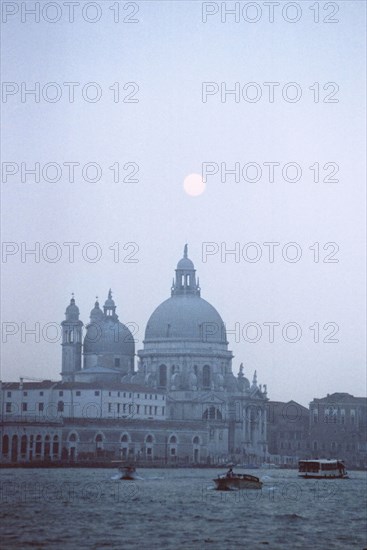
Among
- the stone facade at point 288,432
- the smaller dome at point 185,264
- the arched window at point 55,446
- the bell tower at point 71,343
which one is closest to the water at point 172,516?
the arched window at point 55,446

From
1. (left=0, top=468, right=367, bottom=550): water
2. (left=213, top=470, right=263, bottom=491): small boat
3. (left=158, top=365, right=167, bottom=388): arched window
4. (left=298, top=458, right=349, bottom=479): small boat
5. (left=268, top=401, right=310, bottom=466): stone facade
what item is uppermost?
(left=158, top=365, right=167, bottom=388): arched window

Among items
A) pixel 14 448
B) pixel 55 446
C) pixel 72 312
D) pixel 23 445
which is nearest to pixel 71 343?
pixel 72 312

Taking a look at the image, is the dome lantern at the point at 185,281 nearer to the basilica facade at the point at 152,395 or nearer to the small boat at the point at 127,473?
the basilica facade at the point at 152,395

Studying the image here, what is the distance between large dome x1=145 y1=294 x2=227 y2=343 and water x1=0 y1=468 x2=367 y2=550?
55836 mm

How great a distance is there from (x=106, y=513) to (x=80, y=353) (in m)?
83.5

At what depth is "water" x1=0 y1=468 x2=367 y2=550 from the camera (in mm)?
41625

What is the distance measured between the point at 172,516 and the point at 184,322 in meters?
84.7

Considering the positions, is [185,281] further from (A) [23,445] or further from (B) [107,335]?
(A) [23,445]

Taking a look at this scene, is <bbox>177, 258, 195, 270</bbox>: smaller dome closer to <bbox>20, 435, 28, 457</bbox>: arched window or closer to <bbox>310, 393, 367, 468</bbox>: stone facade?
<bbox>310, 393, 367, 468</bbox>: stone facade

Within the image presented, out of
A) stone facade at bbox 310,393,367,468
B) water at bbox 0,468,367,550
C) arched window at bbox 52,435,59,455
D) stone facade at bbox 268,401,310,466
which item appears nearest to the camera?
water at bbox 0,468,367,550

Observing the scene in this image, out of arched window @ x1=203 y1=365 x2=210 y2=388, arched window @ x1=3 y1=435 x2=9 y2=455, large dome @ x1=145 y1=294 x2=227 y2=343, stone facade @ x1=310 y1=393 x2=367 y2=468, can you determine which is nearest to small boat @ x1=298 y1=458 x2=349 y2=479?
arched window @ x1=3 y1=435 x2=9 y2=455

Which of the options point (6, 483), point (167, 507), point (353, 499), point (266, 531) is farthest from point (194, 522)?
point (6, 483)

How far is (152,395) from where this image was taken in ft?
418

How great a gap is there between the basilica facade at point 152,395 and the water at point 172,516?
1401 inches
